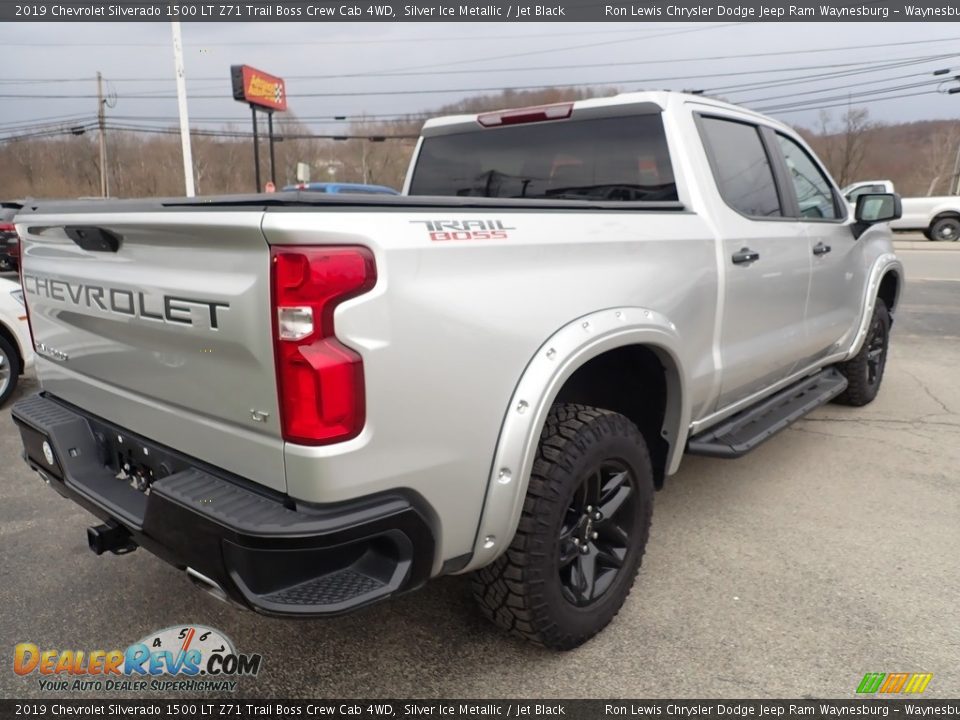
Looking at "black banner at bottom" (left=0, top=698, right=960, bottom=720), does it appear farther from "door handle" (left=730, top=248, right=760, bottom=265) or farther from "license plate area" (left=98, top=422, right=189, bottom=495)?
"door handle" (left=730, top=248, right=760, bottom=265)

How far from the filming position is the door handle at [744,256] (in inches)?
118

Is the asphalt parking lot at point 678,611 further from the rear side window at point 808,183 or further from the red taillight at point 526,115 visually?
the red taillight at point 526,115

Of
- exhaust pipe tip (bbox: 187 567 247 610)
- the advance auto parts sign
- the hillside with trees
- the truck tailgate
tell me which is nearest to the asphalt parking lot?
exhaust pipe tip (bbox: 187 567 247 610)

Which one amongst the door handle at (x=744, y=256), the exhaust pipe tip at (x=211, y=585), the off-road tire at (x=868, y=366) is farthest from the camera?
the off-road tire at (x=868, y=366)

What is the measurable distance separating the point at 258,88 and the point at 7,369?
38.1 metres

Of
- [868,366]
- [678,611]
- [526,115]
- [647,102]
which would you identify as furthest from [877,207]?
[678,611]

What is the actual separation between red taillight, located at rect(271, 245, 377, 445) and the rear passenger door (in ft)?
6.19

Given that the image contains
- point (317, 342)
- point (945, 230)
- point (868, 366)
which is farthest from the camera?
point (945, 230)

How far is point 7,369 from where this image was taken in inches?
210

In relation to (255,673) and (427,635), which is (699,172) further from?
(255,673)

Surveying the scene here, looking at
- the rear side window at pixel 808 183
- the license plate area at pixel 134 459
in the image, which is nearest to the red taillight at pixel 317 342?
the license plate area at pixel 134 459

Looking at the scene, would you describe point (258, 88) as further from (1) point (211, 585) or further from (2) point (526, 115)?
(1) point (211, 585)

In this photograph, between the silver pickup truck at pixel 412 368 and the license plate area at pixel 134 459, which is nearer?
the silver pickup truck at pixel 412 368

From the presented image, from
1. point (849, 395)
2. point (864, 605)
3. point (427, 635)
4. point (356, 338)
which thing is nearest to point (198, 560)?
point (356, 338)
